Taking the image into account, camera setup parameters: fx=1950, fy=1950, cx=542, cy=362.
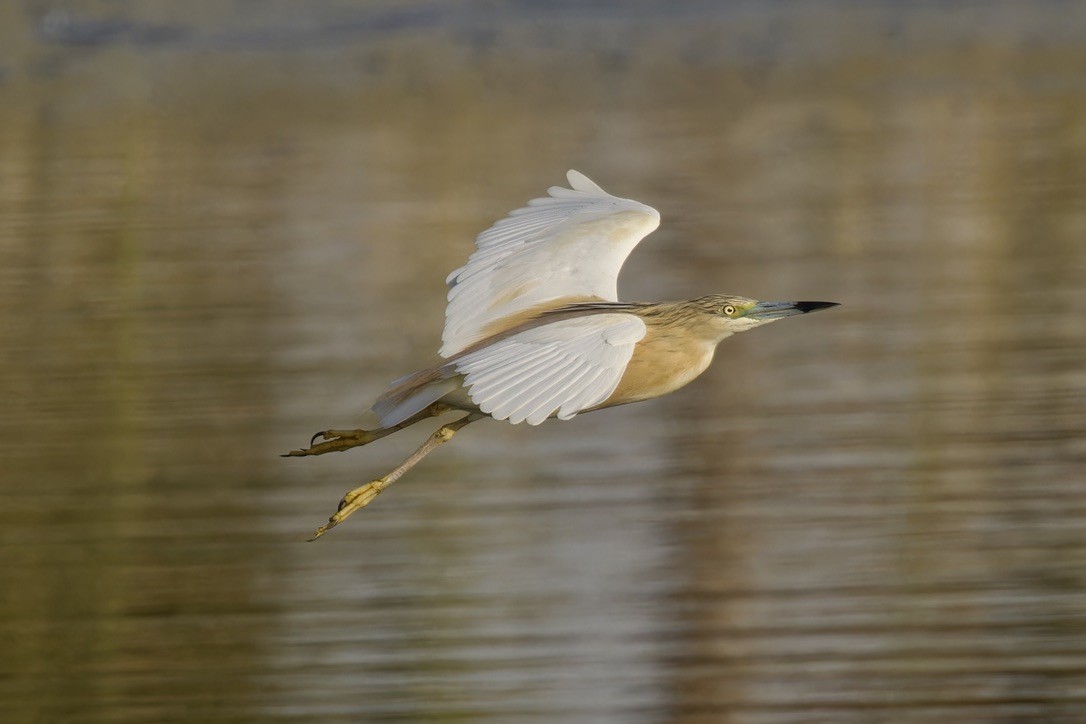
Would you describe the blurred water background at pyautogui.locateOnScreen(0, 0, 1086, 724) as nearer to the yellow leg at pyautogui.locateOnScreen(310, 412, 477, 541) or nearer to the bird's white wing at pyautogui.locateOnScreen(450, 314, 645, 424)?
the yellow leg at pyautogui.locateOnScreen(310, 412, 477, 541)

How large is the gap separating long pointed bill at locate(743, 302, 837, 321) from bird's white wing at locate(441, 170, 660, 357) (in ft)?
1.62

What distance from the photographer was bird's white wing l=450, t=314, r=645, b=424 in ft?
18.0

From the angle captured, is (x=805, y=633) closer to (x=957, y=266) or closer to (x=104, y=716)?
(x=104, y=716)

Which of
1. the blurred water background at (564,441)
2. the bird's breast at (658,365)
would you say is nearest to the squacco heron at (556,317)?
the bird's breast at (658,365)

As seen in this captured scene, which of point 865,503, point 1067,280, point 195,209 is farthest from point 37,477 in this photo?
point 195,209

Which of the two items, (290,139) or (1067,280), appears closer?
(1067,280)

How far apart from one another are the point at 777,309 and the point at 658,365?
0.47m

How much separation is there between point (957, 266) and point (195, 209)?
6.60 meters

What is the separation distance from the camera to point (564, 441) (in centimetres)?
923

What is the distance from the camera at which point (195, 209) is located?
1605cm

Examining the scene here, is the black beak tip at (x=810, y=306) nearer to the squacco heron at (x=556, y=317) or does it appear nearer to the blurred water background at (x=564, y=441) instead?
the squacco heron at (x=556, y=317)

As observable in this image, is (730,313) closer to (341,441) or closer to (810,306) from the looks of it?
(810,306)

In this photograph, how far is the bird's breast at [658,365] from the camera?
668cm

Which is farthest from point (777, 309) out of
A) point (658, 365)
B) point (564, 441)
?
point (564, 441)
